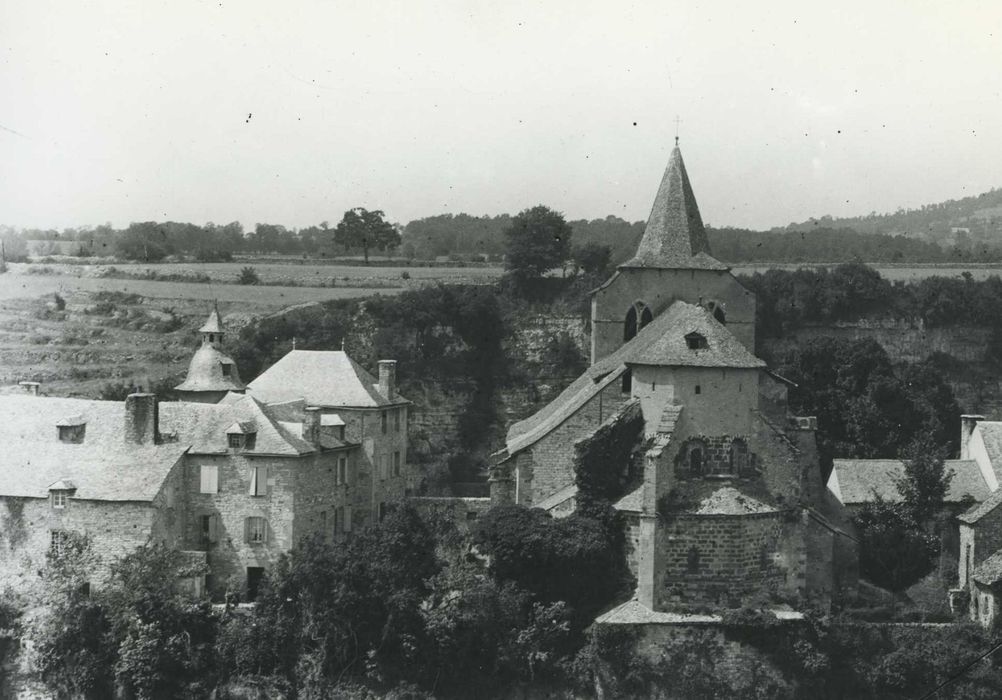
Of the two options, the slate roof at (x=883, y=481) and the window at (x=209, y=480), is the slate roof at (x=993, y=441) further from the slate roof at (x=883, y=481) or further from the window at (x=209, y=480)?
the window at (x=209, y=480)

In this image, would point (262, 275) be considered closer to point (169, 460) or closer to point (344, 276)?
point (344, 276)

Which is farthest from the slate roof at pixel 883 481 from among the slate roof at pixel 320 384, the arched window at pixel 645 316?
the slate roof at pixel 320 384

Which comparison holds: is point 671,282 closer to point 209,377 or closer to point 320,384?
point 320,384

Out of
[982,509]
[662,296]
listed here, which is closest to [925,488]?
[982,509]

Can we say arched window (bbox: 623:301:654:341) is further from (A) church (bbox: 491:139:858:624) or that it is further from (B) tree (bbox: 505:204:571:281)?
(B) tree (bbox: 505:204:571:281)

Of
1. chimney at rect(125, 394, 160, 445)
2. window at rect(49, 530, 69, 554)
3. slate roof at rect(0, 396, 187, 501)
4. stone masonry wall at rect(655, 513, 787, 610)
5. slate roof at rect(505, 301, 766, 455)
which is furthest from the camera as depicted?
chimney at rect(125, 394, 160, 445)

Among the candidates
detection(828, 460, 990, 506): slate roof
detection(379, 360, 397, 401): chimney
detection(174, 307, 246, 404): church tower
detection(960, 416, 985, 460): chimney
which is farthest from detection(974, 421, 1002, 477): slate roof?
detection(174, 307, 246, 404): church tower

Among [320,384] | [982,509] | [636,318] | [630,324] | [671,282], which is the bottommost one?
[982,509]

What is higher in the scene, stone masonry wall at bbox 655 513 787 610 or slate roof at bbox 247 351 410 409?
slate roof at bbox 247 351 410 409

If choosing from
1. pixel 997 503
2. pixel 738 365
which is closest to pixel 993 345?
pixel 997 503
